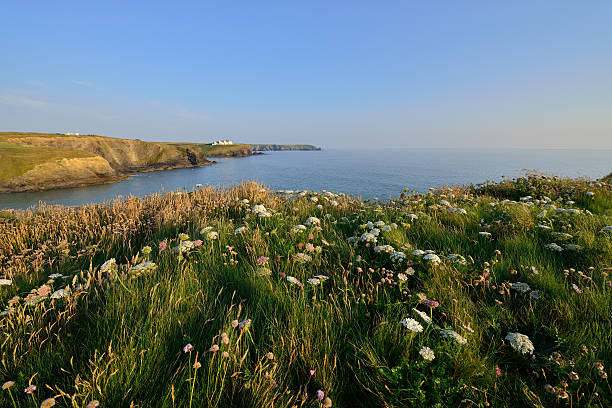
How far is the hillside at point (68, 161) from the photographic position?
34428 mm

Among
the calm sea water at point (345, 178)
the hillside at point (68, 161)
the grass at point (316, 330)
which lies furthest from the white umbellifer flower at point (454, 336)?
the hillside at point (68, 161)

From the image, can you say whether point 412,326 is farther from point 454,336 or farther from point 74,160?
point 74,160

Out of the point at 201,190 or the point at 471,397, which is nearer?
the point at 471,397

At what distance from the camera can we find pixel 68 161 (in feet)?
131

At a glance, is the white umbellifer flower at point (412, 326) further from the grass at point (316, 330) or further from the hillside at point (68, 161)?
the hillside at point (68, 161)

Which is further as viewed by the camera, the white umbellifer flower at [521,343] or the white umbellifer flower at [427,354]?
the white umbellifer flower at [521,343]

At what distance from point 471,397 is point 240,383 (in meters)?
1.80

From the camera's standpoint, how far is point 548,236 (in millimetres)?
4723

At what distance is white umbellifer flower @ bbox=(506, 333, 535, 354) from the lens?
2156mm

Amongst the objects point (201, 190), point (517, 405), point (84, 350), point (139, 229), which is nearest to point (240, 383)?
point (84, 350)

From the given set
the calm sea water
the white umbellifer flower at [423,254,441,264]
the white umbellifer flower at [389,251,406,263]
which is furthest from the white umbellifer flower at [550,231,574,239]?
the calm sea water

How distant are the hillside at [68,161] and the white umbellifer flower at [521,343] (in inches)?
2046

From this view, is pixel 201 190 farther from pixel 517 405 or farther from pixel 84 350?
pixel 517 405

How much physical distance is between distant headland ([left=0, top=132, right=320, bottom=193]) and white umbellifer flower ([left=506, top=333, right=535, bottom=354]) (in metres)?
52.0
